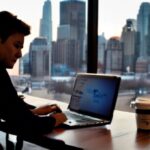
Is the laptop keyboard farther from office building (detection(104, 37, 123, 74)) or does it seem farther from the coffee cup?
office building (detection(104, 37, 123, 74))

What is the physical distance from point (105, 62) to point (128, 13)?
0.50m

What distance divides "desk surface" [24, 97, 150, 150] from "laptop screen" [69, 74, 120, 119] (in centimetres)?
12

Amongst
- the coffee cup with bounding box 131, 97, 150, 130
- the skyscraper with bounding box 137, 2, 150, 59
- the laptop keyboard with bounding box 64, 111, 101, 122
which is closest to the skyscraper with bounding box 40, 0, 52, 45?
the skyscraper with bounding box 137, 2, 150, 59

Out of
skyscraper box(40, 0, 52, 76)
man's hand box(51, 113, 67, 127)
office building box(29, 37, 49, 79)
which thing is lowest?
man's hand box(51, 113, 67, 127)

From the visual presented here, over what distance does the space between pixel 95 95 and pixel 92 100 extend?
0.04 m

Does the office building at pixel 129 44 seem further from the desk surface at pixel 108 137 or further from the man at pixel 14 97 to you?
the man at pixel 14 97

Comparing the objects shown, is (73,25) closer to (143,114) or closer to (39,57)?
(39,57)

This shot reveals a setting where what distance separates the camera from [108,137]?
155 centimetres

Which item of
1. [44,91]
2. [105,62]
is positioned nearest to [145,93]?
[105,62]

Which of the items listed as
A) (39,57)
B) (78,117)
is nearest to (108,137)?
(78,117)

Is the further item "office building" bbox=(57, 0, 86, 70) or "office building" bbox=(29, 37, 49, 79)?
"office building" bbox=(29, 37, 49, 79)

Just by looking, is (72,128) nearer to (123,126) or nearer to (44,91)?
(123,126)

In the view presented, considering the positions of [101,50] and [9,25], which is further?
[101,50]

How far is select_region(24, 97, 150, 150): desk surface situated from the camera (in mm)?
1381
